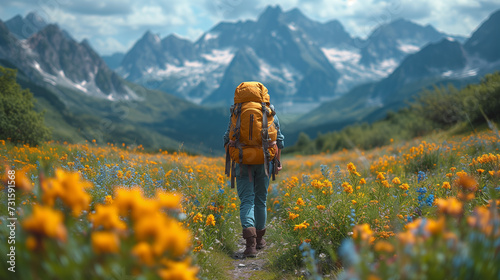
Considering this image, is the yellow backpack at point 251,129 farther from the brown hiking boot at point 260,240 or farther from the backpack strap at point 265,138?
the brown hiking boot at point 260,240

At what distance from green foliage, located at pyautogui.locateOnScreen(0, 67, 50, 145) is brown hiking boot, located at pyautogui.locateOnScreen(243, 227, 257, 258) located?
806cm

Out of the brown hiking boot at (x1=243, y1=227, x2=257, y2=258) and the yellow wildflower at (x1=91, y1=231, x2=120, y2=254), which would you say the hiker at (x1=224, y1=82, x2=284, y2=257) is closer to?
the brown hiking boot at (x1=243, y1=227, x2=257, y2=258)

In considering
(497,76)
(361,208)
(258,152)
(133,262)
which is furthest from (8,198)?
(497,76)

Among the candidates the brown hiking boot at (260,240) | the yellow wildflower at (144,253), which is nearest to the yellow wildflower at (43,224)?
the yellow wildflower at (144,253)

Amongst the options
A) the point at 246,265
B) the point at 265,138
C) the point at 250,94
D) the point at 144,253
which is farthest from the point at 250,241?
the point at 144,253

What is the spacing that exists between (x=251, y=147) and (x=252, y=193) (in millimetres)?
891

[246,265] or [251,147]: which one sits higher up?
[251,147]

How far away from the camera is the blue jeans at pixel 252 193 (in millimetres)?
5508

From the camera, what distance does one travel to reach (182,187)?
19.0 feet

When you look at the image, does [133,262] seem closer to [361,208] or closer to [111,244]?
[111,244]

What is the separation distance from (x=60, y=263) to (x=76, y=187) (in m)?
0.36

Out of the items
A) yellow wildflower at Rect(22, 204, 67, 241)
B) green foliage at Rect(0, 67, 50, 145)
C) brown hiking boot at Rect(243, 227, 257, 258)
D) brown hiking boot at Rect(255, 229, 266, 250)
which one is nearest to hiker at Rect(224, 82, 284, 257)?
brown hiking boot at Rect(243, 227, 257, 258)

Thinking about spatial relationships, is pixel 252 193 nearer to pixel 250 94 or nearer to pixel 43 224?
pixel 250 94

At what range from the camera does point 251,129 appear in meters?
5.16
